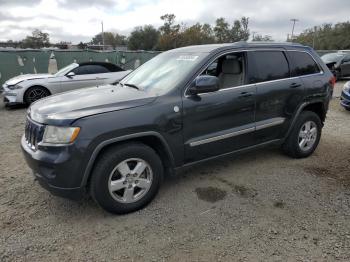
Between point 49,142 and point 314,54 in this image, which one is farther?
point 314,54

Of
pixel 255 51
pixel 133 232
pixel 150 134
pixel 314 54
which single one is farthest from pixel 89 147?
pixel 314 54

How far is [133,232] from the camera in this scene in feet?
10.1

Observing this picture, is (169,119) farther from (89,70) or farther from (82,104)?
(89,70)

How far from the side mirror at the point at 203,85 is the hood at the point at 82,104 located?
0.48 metres

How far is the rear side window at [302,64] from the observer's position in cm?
456

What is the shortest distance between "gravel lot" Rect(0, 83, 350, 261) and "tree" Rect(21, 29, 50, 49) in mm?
88032

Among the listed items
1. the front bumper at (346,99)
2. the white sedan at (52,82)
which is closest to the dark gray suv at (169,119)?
the front bumper at (346,99)

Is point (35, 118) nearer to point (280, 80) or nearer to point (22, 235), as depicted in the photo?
point (22, 235)

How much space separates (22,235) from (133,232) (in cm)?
109

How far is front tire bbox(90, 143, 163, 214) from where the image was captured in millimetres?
3064

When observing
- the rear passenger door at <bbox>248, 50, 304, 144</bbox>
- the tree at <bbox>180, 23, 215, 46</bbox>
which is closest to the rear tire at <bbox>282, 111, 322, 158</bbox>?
the rear passenger door at <bbox>248, 50, 304, 144</bbox>

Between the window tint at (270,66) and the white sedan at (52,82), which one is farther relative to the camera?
the white sedan at (52,82)

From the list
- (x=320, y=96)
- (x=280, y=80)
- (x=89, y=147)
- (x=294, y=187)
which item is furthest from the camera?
(x=320, y=96)

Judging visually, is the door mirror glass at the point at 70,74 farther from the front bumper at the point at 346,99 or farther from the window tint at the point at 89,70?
the front bumper at the point at 346,99
